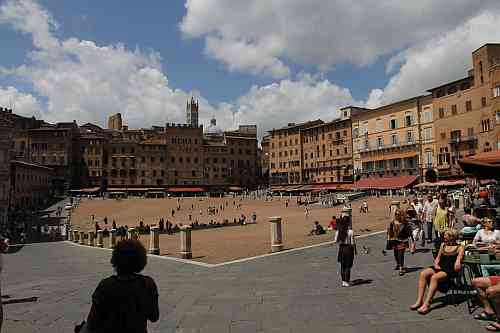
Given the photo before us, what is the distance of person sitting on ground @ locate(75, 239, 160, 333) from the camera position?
120 inches

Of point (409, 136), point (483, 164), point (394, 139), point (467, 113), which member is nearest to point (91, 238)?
point (483, 164)

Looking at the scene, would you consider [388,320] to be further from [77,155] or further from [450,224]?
[77,155]

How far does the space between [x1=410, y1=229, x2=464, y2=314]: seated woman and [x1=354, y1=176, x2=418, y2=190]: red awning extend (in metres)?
55.7

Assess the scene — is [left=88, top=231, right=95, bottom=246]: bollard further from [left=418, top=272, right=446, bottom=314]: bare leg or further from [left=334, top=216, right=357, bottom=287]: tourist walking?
[left=418, top=272, right=446, bottom=314]: bare leg

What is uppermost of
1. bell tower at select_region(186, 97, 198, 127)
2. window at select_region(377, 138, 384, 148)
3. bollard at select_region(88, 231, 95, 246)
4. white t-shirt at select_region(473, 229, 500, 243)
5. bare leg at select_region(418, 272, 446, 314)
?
bell tower at select_region(186, 97, 198, 127)

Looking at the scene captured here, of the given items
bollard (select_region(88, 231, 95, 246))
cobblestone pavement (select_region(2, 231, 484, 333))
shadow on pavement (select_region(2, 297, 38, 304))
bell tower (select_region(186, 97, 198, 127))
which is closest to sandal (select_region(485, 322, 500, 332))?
cobblestone pavement (select_region(2, 231, 484, 333))

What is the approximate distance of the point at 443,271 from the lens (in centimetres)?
617

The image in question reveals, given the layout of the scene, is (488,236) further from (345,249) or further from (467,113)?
(467,113)

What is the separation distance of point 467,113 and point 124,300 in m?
56.5

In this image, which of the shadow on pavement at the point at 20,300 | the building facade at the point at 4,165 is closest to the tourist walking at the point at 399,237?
the shadow on pavement at the point at 20,300

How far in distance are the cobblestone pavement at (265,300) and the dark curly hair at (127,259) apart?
3.00m

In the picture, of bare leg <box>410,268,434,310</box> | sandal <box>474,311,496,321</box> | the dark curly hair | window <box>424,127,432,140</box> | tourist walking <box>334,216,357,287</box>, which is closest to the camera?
the dark curly hair

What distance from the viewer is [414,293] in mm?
7262

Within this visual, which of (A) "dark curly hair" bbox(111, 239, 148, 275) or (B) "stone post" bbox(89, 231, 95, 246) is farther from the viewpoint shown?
(B) "stone post" bbox(89, 231, 95, 246)
